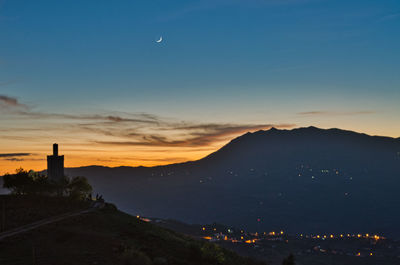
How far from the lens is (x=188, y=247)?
43.3m

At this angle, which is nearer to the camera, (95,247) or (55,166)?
(95,247)

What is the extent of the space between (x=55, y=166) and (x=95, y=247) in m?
59.9

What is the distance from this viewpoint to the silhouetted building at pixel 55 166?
287 ft

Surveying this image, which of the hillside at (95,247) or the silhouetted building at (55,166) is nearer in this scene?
the hillside at (95,247)

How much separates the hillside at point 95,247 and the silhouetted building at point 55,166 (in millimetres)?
43818

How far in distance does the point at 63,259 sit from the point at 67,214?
2358 cm

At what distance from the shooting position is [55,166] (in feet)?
291

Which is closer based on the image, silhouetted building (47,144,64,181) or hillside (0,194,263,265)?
hillside (0,194,263,265)

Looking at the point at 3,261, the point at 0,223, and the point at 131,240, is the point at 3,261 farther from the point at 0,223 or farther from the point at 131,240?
the point at 0,223

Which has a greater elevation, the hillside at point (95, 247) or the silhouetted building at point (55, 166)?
the silhouetted building at point (55, 166)

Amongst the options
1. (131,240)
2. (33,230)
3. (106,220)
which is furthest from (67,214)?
(131,240)

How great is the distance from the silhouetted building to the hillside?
43.8 metres

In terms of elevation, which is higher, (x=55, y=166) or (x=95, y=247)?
(x=55, y=166)

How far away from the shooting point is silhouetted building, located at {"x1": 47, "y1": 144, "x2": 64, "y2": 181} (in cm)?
8757
